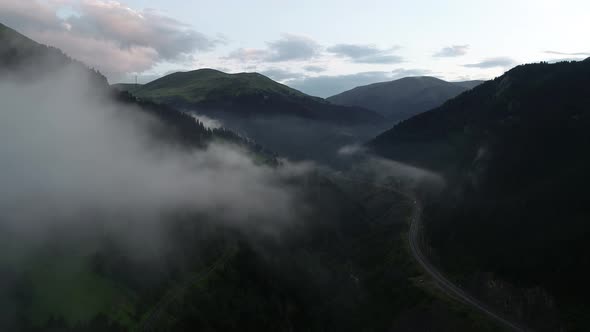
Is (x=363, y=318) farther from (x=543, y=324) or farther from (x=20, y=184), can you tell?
(x=20, y=184)

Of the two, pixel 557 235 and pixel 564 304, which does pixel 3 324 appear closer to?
pixel 564 304

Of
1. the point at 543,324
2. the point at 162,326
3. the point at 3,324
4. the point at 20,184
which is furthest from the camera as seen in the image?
the point at 20,184

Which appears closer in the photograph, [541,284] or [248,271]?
[541,284]

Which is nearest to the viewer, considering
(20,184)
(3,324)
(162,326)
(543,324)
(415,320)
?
(3,324)

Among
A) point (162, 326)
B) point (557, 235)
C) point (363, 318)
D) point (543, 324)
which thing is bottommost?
point (363, 318)

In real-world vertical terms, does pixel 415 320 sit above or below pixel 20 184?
below

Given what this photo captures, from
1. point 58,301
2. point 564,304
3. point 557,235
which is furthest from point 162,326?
point 557,235

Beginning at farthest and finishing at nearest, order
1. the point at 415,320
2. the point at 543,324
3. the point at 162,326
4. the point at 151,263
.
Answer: the point at 151,263 < the point at 415,320 < the point at 162,326 < the point at 543,324

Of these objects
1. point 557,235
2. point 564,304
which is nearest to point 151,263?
point 564,304

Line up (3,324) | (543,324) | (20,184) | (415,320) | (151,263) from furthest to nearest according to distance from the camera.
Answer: (20,184)
(151,263)
(415,320)
(543,324)
(3,324)
